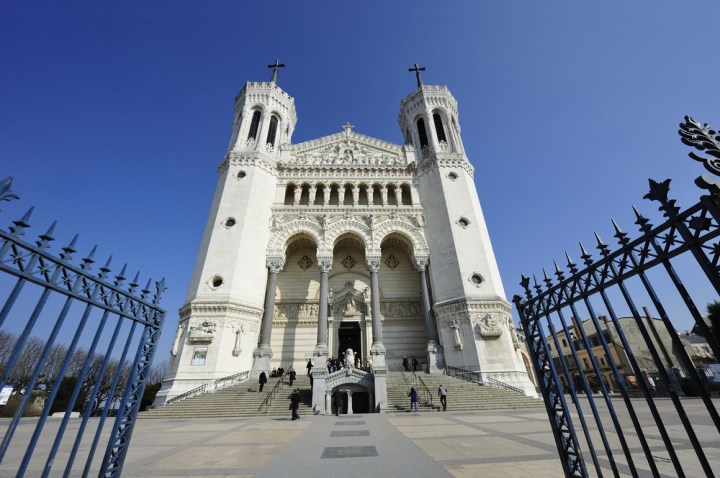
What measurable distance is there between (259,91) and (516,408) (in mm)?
26725

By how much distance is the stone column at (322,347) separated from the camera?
42.9 feet

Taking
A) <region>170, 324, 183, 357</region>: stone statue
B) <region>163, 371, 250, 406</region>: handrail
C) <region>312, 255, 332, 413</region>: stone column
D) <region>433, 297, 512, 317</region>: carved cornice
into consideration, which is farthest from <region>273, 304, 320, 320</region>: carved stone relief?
<region>433, 297, 512, 317</region>: carved cornice

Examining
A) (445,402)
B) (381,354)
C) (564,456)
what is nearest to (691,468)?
(564,456)

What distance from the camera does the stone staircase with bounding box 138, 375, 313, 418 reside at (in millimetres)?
12508

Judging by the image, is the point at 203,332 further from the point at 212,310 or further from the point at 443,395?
the point at 443,395

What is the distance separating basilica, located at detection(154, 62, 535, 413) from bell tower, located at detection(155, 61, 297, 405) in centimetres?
7

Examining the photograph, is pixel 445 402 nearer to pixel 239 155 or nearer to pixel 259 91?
pixel 239 155

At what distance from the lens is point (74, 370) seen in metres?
32.2

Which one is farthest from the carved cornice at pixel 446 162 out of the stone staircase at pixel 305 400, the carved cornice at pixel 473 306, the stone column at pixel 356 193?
the stone staircase at pixel 305 400

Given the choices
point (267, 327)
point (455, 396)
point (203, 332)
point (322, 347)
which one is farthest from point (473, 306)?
point (203, 332)

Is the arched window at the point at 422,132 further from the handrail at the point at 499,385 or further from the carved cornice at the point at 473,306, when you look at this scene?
the handrail at the point at 499,385

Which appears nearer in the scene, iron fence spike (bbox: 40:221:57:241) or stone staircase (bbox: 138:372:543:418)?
iron fence spike (bbox: 40:221:57:241)

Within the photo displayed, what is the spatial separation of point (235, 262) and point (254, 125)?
12.1m

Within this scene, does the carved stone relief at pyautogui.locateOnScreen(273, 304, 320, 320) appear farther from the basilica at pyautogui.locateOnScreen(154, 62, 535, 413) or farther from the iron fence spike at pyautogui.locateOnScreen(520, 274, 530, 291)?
the iron fence spike at pyautogui.locateOnScreen(520, 274, 530, 291)
